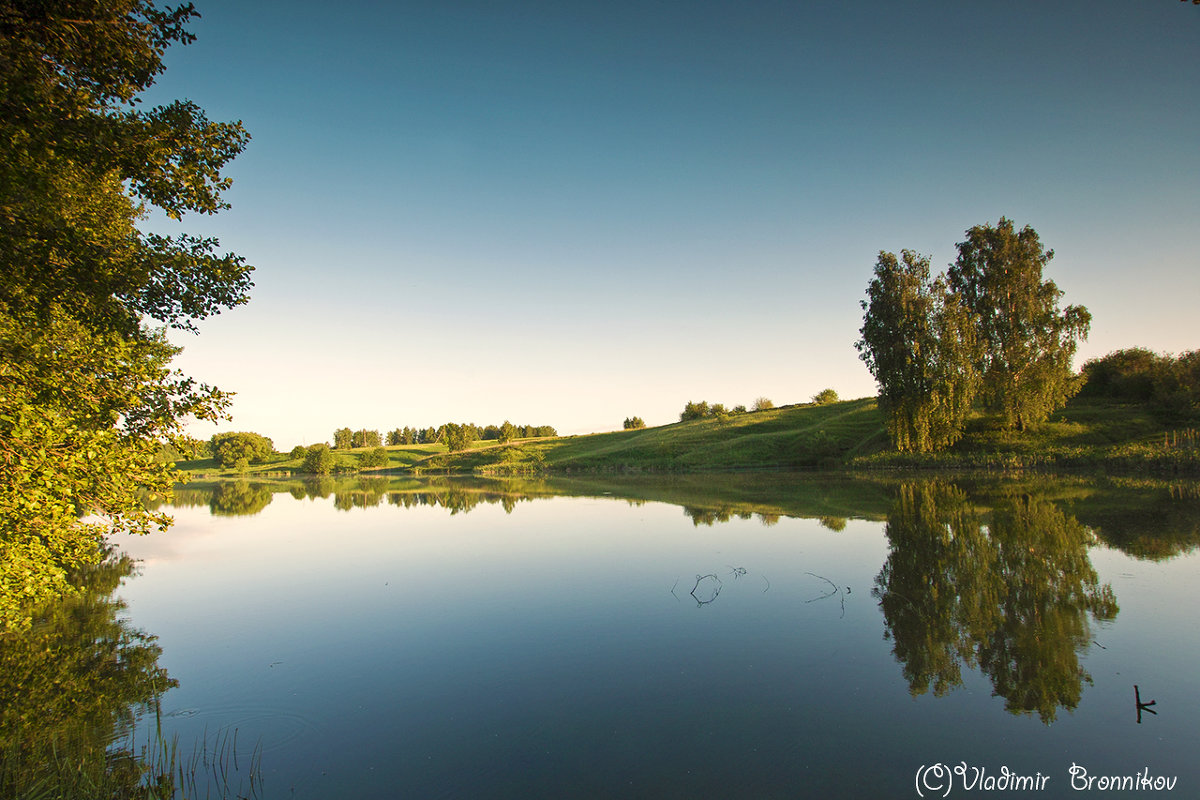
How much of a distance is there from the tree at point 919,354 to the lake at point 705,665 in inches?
1144

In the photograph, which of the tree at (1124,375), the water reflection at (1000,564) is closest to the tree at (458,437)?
the water reflection at (1000,564)

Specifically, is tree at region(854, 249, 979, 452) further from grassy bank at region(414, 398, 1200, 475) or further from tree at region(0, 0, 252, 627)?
tree at region(0, 0, 252, 627)

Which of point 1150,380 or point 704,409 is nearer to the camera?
point 1150,380

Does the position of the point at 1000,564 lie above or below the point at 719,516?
above

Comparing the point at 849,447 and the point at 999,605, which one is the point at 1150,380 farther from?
the point at 999,605

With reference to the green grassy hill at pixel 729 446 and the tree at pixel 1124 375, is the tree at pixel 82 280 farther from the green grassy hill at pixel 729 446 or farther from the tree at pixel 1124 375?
the tree at pixel 1124 375

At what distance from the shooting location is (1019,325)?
46.9 metres

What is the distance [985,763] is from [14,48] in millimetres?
15865

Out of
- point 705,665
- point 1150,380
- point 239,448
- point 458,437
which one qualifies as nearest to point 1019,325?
point 1150,380

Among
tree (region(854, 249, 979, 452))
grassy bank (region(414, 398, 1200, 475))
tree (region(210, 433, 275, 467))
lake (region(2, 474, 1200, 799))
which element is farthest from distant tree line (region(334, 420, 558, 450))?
lake (region(2, 474, 1200, 799))

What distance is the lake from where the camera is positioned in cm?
579

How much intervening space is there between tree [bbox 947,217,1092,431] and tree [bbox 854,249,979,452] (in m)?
2.60

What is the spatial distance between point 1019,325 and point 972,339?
446 centimetres

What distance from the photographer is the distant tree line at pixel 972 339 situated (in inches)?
1811
